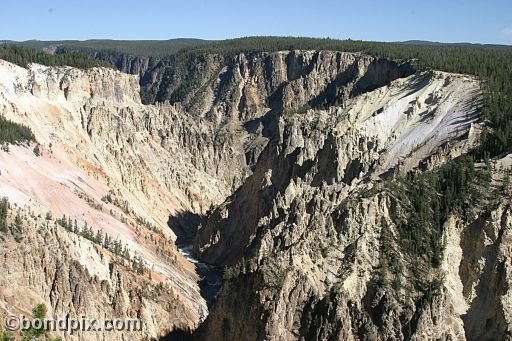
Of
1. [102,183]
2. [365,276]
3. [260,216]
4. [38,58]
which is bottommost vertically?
[260,216]

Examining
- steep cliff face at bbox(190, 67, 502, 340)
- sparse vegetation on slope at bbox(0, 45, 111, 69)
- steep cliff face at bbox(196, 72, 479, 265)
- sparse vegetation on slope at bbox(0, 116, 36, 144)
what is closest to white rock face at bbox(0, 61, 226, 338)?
sparse vegetation on slope at bbox(0, 116, 36, 144)

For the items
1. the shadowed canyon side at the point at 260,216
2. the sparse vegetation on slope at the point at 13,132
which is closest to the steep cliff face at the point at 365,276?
the shadowed canyon side at the point at 260,216

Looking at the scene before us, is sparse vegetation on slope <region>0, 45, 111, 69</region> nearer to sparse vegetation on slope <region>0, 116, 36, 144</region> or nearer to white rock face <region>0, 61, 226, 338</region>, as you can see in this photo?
white rock face <region>0, 61, 226, 338</region>

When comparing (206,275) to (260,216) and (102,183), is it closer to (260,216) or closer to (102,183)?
(260,216)

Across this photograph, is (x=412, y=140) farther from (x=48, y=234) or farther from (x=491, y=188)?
(x=48, y=234)

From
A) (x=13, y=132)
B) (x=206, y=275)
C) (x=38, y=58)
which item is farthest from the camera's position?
(x=38, y=58)

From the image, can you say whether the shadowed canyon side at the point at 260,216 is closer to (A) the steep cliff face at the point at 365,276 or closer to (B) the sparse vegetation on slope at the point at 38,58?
(A) the steep cliff face at the point at 365,276

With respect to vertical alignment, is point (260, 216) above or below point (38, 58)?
below

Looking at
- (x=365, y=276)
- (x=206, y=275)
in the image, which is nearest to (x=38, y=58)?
(x=206, y=275)

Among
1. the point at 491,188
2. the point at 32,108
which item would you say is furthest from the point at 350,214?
the point at 32,108
